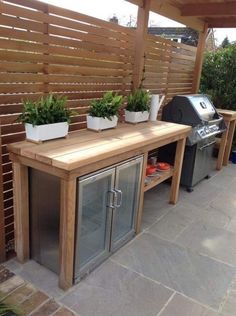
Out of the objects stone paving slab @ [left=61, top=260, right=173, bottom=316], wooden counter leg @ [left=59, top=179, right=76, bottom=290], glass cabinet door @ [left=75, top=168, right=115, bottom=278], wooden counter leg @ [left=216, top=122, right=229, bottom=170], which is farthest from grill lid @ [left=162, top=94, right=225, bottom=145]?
wooden counter leg @ [left=59, top=179, right=76, bottom=290]

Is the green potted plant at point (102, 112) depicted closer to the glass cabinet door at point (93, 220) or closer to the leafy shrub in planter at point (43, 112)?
the leafy shrub in planter at point (43, 112)

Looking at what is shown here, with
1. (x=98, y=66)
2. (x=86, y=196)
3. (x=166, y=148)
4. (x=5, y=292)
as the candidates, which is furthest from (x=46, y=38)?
(x=166, y=148)

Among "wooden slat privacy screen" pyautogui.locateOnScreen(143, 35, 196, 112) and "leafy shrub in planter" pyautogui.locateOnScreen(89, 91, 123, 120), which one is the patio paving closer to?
"leafy shrub in planter" pyautogui.locateOnScreen(89, 91, 123, 120)

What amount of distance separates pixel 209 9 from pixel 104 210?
3.02 meters

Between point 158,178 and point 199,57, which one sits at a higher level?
point 199,57

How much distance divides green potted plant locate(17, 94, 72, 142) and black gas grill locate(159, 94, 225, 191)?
1807 millimetres

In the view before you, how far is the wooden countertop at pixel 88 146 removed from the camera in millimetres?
1798

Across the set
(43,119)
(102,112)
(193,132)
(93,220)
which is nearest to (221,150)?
(193,132)

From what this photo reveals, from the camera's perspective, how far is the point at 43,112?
2.04 meters

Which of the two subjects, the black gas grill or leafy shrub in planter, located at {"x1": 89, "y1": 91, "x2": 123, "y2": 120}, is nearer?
leafy shrub in planter, located at {"x1": 89, "y1": 91, "x2": 123, "y2": 120}

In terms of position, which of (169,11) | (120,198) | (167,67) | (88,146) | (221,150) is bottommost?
(221,150)

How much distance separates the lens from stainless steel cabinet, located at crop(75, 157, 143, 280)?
2033mm

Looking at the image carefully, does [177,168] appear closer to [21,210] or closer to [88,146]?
[88,146]

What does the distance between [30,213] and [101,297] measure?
2.55 ft
